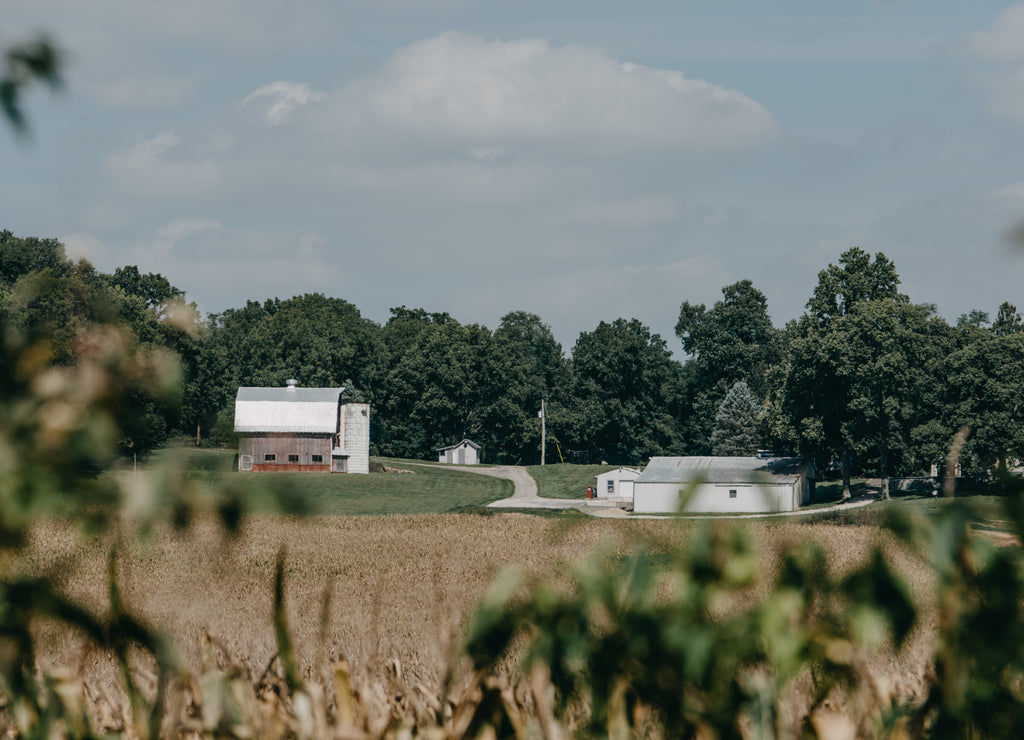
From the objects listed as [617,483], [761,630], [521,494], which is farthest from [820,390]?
[761,630]

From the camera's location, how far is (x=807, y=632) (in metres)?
1.51

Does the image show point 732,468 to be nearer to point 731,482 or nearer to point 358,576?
point 731,482

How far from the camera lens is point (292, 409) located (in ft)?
232

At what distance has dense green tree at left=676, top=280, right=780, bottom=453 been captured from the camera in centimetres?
10006

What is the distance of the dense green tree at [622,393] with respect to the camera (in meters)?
97.1

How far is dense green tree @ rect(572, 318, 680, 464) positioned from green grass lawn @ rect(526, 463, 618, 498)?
1539 cm

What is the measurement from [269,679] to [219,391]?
205ft

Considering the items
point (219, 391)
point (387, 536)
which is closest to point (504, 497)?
point (219, 391)

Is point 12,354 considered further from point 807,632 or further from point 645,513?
point 645,513

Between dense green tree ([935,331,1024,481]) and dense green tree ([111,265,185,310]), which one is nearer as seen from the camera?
dense green tree ([935,331,1024,481])

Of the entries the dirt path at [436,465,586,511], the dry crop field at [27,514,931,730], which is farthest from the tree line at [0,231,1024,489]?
the dry crop field at [27,514,931,730]

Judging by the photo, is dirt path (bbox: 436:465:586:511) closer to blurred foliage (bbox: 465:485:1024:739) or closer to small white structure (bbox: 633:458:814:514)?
small white structure (bbox: 633:458:814:514)

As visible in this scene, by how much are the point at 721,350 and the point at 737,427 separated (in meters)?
14.0

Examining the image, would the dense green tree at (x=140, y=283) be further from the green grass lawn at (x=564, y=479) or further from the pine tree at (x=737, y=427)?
the pine tree at (x=737, y=427)
